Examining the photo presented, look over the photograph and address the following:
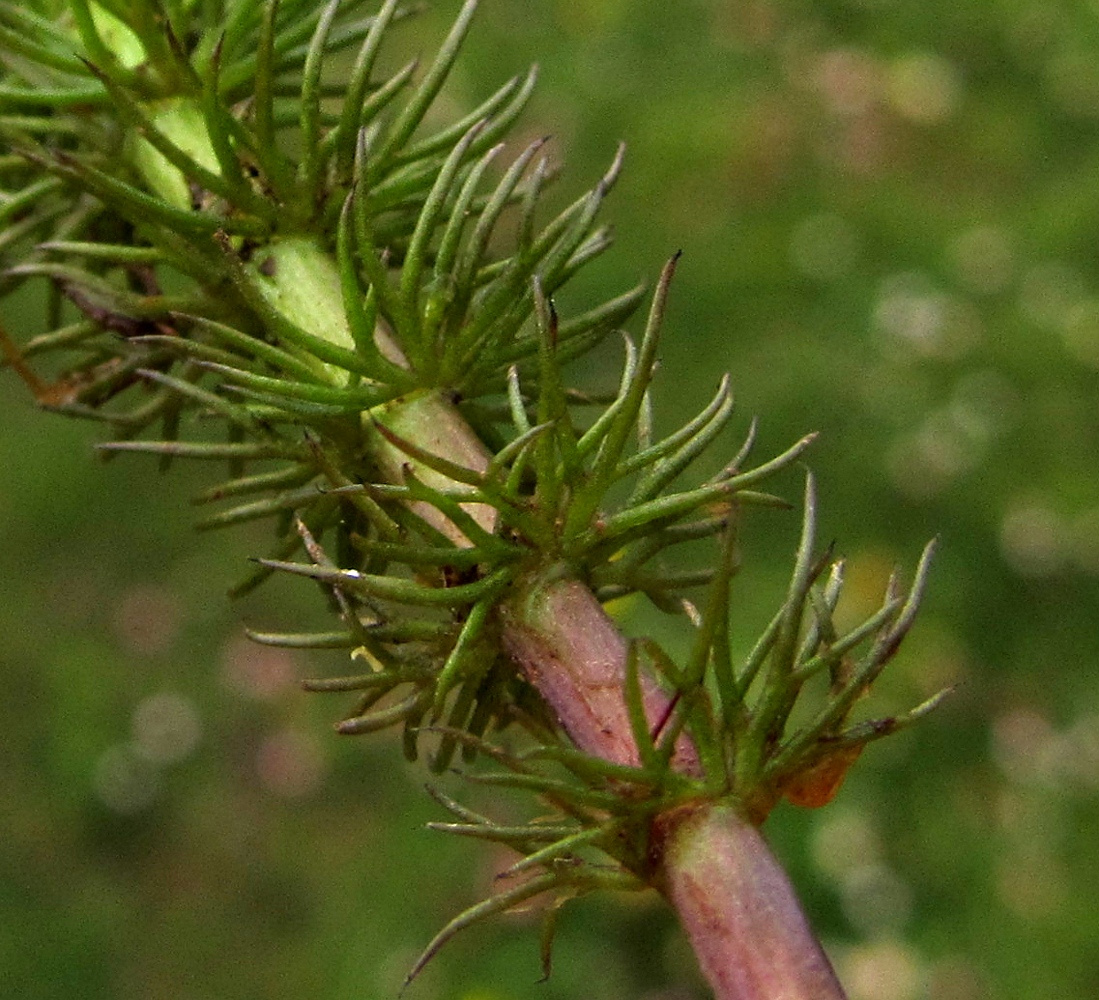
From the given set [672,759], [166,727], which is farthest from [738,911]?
[166,727]

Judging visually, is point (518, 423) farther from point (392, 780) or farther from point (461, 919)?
point (392, 780)

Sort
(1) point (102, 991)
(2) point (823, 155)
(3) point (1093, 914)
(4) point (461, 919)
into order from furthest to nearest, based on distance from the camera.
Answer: (2) point (823, 155) < (1) point (102, 991) < (3) point (1093, 914) < (4) point (461, 919)

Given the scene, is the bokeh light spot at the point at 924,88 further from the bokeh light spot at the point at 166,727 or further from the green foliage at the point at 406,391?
the green foliage at the point at 406,391

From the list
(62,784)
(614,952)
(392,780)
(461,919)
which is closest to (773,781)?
(461,919)

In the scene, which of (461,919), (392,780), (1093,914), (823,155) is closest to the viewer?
(461,919)

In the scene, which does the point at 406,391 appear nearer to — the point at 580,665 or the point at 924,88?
the point at 580,665

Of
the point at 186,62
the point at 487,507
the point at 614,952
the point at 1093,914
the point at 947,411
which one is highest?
the point at 186,62

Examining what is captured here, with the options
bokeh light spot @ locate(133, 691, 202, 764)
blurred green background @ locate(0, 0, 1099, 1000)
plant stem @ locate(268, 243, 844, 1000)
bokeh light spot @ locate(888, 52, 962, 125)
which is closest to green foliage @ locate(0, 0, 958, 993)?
plant stem @ locate(268, 243, 844, 1000)

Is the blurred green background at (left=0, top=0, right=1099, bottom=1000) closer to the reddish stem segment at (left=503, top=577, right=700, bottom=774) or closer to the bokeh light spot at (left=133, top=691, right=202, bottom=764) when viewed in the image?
the bokeh light spot at (left=133, top=691, right=202, bottom=764)

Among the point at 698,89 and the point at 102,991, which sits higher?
the point at 698,89

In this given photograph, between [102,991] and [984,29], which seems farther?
[984,29]
